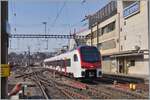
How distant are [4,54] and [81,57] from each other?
1652 centimetres

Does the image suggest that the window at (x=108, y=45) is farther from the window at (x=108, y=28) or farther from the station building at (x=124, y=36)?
the window at (x=108, y=28)

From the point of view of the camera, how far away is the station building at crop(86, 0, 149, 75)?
169 ft

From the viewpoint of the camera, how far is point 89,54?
1289 inches

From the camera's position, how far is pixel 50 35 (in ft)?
240

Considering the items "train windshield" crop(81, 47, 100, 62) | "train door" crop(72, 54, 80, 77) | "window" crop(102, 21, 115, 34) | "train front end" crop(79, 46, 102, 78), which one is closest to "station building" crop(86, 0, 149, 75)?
"window" crop(102, 21, 115, 34)

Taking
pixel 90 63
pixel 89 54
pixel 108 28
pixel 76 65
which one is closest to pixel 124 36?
pixel 108 28

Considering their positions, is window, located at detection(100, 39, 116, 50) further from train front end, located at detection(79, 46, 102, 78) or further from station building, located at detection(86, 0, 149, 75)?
train front end, located at detection(79, 46, 102, 78)

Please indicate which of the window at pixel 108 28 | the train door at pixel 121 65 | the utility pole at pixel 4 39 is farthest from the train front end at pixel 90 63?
the window at pixel 108 28

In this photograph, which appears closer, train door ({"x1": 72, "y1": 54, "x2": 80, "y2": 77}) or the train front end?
the train front end

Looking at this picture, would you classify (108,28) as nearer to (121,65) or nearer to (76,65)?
(121,65)

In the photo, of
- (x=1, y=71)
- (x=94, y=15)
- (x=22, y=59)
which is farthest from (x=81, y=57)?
(x=22, y=59)

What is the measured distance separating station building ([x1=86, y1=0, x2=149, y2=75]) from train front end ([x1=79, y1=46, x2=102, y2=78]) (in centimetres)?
1561

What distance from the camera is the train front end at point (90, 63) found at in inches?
1275

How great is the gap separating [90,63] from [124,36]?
28.5m
